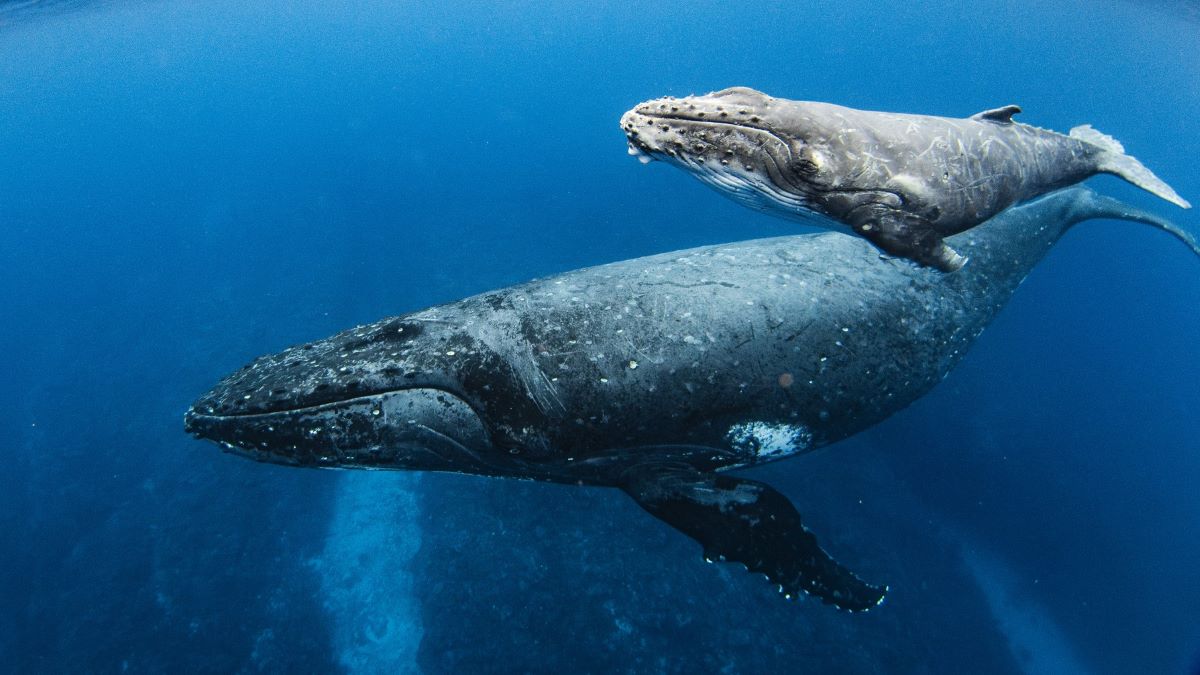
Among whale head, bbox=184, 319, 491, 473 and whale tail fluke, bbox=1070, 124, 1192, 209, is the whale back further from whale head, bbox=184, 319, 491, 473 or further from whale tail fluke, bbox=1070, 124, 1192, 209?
whale tail fluke, bbox=1070, 124, 1192, 209

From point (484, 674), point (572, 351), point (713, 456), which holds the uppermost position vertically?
point (572, 351)

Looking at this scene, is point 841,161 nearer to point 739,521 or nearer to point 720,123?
point 720,123

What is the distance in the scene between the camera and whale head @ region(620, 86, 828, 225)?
3723 mm

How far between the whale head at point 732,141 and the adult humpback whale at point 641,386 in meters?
1.25

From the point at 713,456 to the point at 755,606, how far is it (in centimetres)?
858

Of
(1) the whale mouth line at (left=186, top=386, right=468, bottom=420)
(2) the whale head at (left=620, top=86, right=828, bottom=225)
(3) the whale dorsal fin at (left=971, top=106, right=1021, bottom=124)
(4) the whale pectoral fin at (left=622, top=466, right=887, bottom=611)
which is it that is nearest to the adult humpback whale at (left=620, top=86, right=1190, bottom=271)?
(2) the whale head at (left=620, top=86, right=828, bottom=225)

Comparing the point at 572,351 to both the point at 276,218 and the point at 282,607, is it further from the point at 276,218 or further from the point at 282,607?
the point at 276,218

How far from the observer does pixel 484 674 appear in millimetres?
11016

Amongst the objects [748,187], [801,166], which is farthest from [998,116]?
[748,187]

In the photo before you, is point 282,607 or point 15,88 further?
point 15,88

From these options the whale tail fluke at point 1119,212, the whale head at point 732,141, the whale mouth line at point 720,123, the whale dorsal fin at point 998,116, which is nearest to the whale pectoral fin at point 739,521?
the whale head at point 732,141

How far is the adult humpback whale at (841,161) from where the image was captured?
3.75 meters

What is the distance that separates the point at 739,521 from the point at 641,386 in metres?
1.63

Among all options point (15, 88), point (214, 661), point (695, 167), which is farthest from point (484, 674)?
point (15, 88)
